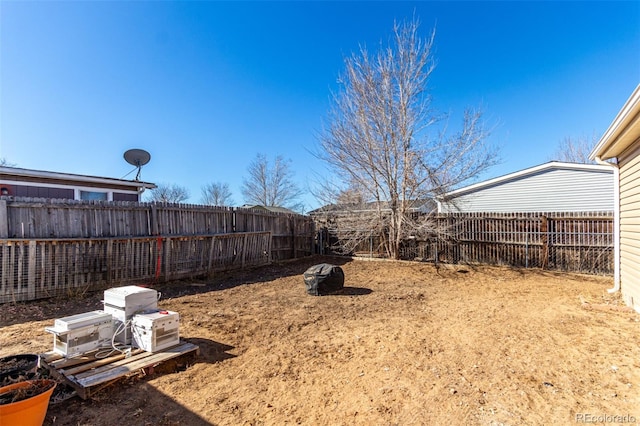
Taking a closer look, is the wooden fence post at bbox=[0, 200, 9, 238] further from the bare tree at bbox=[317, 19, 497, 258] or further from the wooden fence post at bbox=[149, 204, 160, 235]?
the bare tree at bbox=[317, 19, 497, 258]

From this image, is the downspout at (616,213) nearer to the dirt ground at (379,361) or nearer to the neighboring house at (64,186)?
the dirt ground at (379,361)

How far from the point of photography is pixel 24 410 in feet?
5.55

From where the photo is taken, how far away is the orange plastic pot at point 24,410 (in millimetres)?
1617

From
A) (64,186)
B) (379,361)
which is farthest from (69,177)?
(379,361)

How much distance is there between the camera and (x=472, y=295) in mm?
6012

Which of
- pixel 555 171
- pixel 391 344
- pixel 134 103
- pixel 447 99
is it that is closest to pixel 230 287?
pixel 391 344

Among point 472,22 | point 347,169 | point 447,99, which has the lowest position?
point 347,169

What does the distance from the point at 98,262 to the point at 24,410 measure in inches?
192

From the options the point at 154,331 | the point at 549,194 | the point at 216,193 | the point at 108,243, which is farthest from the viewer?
the point at 216,193

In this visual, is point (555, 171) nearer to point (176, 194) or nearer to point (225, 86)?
point (225, 86)

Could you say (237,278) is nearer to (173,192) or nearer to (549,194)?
(549,194)

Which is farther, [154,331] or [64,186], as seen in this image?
[64,186]

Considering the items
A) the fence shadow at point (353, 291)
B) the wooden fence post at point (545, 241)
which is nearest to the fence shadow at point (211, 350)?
the fence shadow at point (353, 291)

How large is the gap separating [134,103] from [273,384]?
937cm
